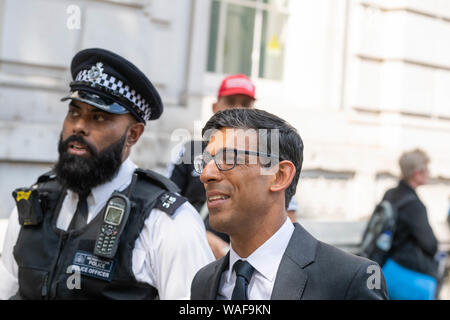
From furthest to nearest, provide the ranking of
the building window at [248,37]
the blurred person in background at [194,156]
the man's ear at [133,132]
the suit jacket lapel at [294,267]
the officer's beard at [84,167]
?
the building window at [248,37]
the blurred person in background at [194,156]
the man's ear at [133,132]
the officer's beard at [84,167]
the suit jacket lapel at [294,267]

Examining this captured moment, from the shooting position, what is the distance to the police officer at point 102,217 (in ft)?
7.46

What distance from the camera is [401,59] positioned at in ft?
21.1

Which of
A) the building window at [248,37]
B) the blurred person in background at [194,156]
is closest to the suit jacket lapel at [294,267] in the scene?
the blurred person in background at [194,156]

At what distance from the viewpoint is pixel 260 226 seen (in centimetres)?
165

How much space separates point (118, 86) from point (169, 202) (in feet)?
2.01

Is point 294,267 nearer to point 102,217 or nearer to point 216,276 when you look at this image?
point 216,276

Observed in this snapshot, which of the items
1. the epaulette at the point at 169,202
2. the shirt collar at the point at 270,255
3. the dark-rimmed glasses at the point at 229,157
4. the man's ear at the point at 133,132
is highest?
the man's ear at the point at 133,132

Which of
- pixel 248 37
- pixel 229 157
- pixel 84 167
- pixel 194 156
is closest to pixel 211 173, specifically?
pixel 229 157

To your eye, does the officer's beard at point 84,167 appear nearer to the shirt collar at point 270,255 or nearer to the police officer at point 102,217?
the police officer at point 102,217

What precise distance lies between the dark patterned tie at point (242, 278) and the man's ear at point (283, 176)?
0.80ft

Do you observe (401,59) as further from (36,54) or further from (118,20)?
(36,54)

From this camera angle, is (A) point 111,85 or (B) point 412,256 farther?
(B) point 412,256

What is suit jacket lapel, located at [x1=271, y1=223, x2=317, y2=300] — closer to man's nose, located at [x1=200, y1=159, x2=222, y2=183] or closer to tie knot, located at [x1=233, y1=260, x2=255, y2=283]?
tie knot, located at [x1=233, y1=260, x2=255, y2=283]

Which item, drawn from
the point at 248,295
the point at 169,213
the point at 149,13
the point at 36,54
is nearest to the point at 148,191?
the point at 169,213
